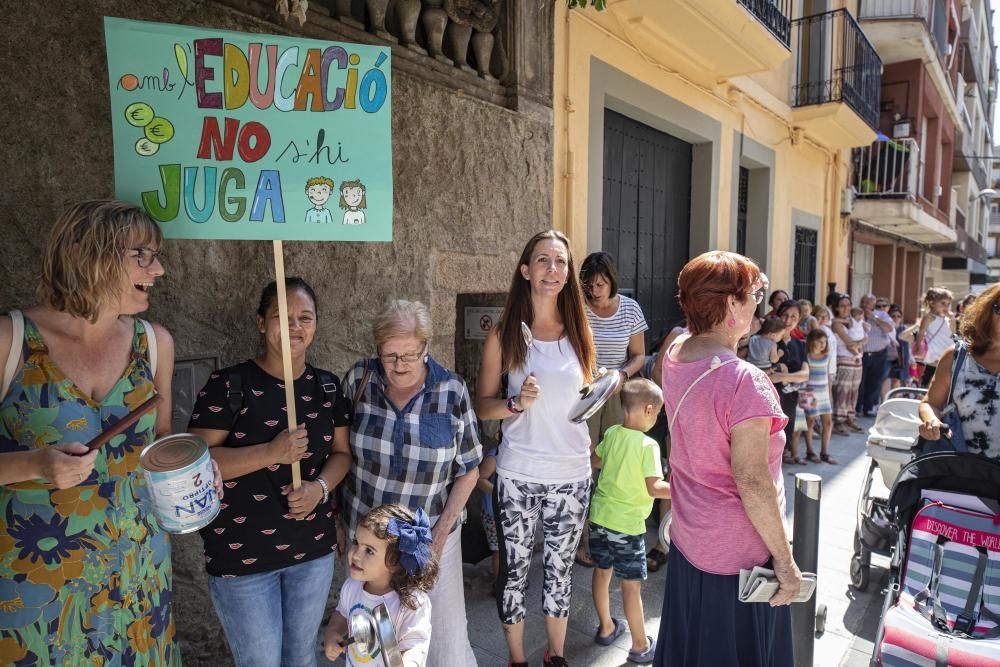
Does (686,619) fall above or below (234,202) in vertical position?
below

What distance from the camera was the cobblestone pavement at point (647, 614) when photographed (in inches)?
115

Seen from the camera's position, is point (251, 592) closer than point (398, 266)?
Yes

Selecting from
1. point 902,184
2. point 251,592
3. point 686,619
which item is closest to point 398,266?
point 251,592

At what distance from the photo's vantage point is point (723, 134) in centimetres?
697

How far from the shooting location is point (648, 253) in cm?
632

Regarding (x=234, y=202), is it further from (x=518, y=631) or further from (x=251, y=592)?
(x=518, y=631)

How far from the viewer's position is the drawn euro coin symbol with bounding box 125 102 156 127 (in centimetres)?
181

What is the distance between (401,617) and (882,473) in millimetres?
3278

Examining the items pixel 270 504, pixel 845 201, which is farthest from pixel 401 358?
pixel 845 201

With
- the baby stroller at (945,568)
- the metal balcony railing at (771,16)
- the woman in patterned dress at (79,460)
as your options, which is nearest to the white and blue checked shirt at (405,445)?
the woman in patterned dress at (79,460)

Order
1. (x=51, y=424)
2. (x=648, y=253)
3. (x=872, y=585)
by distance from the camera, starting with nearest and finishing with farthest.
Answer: (x=51, y=424)
(x=872, y=585)
(x=648, y=253)

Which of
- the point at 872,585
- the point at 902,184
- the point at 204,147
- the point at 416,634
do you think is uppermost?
Result: the point at 902,184

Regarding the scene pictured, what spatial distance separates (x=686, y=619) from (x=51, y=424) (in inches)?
77.9

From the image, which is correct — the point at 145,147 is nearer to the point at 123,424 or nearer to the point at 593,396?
the point at 123,424
